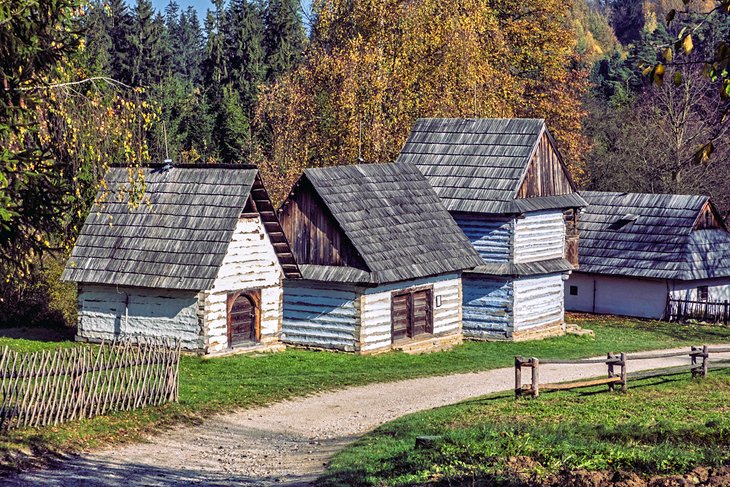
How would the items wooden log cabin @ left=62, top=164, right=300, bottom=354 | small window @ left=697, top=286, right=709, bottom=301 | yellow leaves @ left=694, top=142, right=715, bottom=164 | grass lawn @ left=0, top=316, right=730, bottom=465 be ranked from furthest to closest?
small window @ left=697, top=286, right=709, bottom=301, wooden log cabin @ left=62, top=164, right=300, bottom=354, grass lawn @ left=0, top=316, right=730, bottom=465, yellow leaves @ left=694, top=142, right=715, bottom=164

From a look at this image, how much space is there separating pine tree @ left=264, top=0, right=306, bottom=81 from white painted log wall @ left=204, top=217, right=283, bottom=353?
65.1m

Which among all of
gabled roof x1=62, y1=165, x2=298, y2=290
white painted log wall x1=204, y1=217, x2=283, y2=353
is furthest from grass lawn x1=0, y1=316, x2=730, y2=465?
gabled roof x1=62, y1=165, x2=298, y2=290

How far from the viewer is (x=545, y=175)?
139 feet

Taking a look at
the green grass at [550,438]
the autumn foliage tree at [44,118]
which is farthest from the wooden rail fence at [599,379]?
the autumn foliage tree at [44,118]

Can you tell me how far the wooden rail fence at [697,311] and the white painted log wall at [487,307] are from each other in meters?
11.4

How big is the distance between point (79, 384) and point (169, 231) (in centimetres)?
1150

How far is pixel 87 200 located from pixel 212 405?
43.5 ft

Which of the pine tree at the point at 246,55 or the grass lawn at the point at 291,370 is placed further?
the pine tree at the point at 246,55

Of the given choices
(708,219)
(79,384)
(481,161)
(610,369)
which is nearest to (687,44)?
(79,384)

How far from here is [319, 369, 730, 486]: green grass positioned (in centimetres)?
1672

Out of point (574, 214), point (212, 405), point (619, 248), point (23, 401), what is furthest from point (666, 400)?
point (619, 248)

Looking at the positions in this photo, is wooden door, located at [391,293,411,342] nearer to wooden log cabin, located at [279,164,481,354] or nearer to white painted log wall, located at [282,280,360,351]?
wooden log cabin, located at [279,164,481,354]

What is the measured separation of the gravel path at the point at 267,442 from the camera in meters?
19.9

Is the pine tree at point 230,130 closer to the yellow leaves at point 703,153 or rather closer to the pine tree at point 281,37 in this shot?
the pine tree at point 281,37
